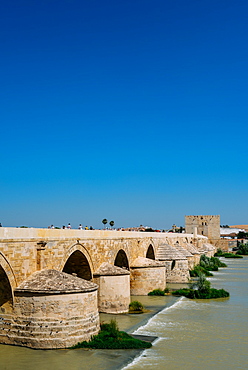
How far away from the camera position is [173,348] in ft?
33.4

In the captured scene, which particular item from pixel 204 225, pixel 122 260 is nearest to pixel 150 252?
pixel 122 260

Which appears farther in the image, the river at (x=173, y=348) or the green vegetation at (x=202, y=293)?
the green vegetation at (x=202, y=293)

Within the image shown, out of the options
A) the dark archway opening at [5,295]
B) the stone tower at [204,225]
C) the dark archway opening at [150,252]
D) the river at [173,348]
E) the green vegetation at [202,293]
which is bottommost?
the river at [173,348]

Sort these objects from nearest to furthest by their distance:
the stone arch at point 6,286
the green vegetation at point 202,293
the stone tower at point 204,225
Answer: the stone arch at point 6,286, the green vegetation at point 202,293, the stone tower at point 204,225

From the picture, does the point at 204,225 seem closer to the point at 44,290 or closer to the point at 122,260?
the point at 122,260

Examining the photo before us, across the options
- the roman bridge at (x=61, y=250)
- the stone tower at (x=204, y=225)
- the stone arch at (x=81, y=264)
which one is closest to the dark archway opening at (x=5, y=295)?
the roman bridge at (x=61, y=250)

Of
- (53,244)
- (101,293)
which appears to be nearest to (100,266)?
(101,293)

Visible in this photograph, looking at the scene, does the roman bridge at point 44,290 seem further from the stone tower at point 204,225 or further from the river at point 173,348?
the stone tower at point 204,225

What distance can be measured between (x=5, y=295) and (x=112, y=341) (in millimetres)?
2748

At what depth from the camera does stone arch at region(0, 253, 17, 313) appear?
31.6 feet

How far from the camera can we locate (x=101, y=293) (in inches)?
551

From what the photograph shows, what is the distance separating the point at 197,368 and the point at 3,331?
447 centimetres

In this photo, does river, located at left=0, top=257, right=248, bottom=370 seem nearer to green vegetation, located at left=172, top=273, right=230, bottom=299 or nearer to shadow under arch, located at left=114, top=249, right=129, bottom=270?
green vegetation, located at left=172, top=273, right=230, bottom=299

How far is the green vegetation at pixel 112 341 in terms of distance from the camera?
9656mm
